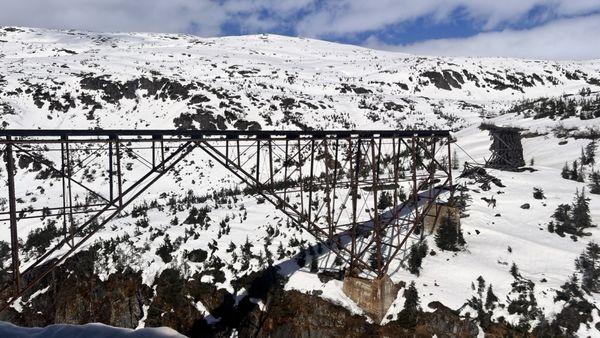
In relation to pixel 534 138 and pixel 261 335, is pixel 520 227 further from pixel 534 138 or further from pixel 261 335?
pixel 534 138

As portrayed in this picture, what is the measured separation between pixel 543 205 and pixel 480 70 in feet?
211

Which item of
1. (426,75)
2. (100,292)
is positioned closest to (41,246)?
(100,292)

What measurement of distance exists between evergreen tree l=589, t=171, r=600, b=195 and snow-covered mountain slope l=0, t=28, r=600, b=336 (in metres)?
0.44

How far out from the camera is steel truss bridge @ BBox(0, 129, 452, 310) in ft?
34.7

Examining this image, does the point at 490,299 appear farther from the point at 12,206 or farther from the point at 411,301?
the point at 12,206

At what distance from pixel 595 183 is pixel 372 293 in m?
15.4

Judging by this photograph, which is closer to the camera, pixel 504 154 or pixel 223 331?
pixel 223 331

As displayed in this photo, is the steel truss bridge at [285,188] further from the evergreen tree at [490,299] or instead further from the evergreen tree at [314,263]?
the evergreen tree at [490,299]

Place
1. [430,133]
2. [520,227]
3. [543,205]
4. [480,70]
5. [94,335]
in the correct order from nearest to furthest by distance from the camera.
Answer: [94,335] < [430,133] < [520,227] < [543,205] < [480,70]

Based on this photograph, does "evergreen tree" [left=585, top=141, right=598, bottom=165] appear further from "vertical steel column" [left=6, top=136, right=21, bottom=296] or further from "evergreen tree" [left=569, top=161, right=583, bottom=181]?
"vertical steel column" [left=6, top=136, right=21, bottom=296]

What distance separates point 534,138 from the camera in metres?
31.2

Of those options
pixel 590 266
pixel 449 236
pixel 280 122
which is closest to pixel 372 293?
pixel 449 236

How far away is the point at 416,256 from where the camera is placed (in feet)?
56.7

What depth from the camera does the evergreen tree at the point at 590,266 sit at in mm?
14719
